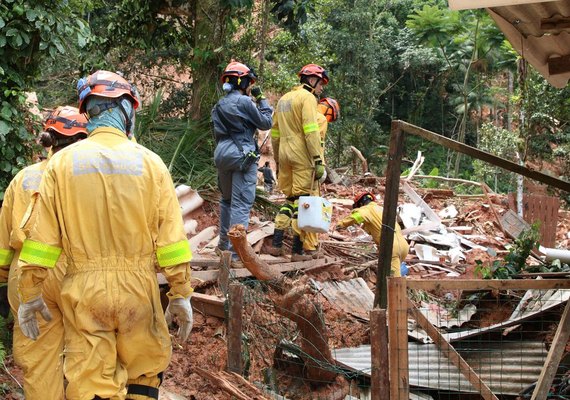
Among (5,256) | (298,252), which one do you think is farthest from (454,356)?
(298,252)

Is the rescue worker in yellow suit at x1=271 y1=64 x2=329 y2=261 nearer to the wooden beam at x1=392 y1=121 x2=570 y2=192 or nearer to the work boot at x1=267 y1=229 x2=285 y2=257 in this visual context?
the work boot at x1=267 y1=229 x2=285 y2=257

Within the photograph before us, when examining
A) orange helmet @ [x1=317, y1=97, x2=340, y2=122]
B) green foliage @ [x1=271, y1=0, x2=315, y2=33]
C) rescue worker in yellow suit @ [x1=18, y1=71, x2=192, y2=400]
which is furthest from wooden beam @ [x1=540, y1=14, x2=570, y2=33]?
green foliage @ [x1=271, y1=0, x2=315, y2=33]

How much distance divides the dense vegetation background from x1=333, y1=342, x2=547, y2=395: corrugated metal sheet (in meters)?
4.07

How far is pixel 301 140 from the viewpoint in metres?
9.23

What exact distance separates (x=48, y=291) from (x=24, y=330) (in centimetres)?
50

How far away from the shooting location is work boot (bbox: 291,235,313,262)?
9.08 metres

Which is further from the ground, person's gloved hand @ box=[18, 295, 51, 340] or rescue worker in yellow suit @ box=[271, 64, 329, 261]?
rescue worker in yellow suit @ box=[271, 64, 329, 261]

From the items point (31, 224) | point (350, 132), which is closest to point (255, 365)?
point (31, 224)

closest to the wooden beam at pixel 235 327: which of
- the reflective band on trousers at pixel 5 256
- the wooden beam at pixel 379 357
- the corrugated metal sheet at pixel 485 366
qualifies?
the corrugated metal sheet at pixel 485 366

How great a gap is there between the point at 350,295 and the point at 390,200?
297 cm

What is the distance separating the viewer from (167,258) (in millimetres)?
4188

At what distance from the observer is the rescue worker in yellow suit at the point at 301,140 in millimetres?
9047

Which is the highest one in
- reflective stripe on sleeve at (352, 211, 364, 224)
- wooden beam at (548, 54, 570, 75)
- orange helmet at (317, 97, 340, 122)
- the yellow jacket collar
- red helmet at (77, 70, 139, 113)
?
wooden beam at (548, 54, 570, 75)

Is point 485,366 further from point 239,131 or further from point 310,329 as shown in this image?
point 239,131
